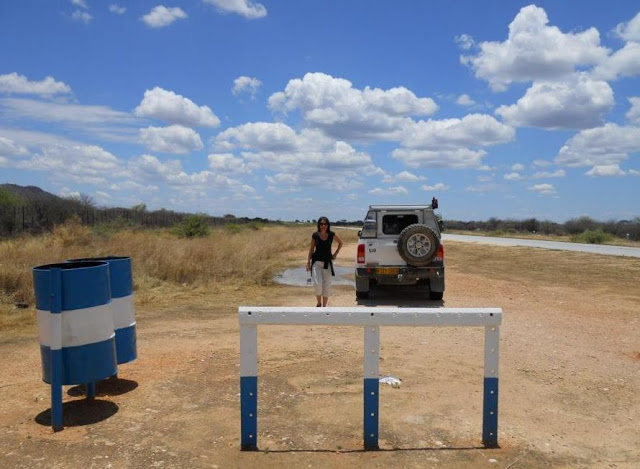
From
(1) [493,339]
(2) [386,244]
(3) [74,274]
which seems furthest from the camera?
(2) [386,244]

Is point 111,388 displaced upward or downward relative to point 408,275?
downward

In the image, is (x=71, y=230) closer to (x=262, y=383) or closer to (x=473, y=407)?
(x=262, y=383)

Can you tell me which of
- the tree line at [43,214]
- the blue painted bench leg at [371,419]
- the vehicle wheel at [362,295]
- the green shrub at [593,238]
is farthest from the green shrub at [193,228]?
the green shrub at [593,238]

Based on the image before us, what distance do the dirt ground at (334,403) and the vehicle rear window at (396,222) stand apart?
4598 millimetres

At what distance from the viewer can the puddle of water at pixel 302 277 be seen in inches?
637

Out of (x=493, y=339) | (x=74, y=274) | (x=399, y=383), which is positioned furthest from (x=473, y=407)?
(x=74, y=274)

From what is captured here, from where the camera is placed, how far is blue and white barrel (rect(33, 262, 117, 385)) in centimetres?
449

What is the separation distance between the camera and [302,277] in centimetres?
1811

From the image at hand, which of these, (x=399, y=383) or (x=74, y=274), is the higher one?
(x=74, y=274)

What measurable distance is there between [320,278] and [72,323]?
5905 millimetres

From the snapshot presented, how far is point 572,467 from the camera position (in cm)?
390

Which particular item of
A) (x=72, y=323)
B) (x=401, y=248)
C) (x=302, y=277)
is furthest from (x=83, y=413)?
(x=302, y=277)

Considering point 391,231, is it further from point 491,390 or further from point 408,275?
point 491,390

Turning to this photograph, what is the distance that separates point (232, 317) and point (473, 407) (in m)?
5.87
